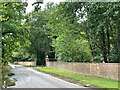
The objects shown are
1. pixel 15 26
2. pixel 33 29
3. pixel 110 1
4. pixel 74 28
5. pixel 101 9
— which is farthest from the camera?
pixel 33 29

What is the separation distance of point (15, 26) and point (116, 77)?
9.34m

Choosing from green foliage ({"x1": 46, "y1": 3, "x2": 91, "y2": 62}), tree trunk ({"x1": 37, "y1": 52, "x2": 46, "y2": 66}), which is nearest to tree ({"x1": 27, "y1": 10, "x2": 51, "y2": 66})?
tree trunk ({"x1": 37, "y1": 52, "x2": 46, "y2": 66})

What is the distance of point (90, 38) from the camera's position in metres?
37.2

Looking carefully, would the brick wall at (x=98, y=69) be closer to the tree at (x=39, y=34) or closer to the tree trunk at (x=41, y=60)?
the tree at (x=39, y=34)

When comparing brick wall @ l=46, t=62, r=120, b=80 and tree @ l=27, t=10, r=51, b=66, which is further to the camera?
tree @ l=27, t=10, r=51, b=66

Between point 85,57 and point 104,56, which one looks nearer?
point 104,56

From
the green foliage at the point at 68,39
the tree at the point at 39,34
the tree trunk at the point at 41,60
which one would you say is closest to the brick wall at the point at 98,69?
the green foliage at the point at 68,39

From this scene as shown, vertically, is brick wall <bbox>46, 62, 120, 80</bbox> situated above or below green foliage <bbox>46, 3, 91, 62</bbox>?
below

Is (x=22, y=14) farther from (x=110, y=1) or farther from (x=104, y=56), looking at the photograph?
(x=104, y=56)

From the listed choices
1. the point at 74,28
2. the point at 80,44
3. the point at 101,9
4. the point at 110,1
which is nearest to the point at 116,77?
the point at 101,9


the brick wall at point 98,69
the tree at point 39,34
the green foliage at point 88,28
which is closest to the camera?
the green foliage at point 88,28

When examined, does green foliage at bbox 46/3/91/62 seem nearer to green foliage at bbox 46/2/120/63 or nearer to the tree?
green foliage at bbox 46/2/120/63

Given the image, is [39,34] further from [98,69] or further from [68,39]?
[98,69]

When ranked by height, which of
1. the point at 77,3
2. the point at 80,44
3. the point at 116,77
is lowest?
the point at 116,77
